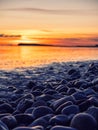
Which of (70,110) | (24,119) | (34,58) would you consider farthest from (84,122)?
(34,58)

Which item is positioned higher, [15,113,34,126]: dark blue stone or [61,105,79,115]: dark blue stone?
[61,105,79,115]: dark blue stone

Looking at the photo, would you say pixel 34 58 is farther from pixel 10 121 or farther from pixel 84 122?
pixel 84 122

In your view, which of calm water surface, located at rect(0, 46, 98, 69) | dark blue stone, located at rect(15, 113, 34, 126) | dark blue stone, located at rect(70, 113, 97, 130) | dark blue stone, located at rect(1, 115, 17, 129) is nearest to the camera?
dark blue stone, located at rect(70, 113, 97, 130)

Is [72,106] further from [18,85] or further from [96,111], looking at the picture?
[18,85]

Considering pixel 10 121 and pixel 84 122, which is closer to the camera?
pixel 84 122

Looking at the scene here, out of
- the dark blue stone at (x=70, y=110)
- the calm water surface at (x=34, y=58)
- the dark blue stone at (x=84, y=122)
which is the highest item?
the calm water surface at (x=34, y=58)

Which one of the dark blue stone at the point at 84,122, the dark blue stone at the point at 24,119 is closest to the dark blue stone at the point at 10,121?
the dark blue stone at the point at 24,119

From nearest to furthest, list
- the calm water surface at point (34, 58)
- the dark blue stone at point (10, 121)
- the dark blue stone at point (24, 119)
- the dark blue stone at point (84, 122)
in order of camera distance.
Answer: the dark blue stone at point (84, 122), the dark blue stone at point (10, 121), the dark blue stone at point (24, 119), the calm water surface at point (34, 58)

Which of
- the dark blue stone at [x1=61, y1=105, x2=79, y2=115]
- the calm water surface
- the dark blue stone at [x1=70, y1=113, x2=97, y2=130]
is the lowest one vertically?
the dark blue stone at [x1=70, y1=113, x2=97, y2=130]

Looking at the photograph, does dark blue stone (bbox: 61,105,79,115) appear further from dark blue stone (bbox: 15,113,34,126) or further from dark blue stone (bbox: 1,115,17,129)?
dark blue stone (bbox: 1,115,17,129)

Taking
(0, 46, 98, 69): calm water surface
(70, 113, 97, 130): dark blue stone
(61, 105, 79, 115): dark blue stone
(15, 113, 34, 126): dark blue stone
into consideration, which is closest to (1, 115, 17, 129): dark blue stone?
(15, 113, 34, 126): dark blue stone

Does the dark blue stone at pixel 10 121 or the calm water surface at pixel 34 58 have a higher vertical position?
the calm water surface at pixel 34 58

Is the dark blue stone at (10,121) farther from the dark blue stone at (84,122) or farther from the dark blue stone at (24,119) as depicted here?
the dark blue stone at (84,122)

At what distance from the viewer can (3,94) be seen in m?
7.34
